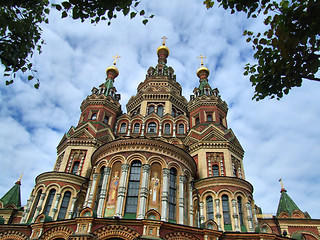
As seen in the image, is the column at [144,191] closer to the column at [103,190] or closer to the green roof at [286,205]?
the column at [103,190]

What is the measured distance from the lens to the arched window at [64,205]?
2362 centimetres

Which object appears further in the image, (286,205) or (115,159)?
(286,205)

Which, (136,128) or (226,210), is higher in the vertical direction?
(136,128)

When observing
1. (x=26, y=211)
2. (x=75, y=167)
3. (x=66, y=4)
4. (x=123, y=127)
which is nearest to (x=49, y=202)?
(x=26, y=211)

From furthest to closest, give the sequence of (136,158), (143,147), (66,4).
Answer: (143,147)
(136,158)
(66,4)

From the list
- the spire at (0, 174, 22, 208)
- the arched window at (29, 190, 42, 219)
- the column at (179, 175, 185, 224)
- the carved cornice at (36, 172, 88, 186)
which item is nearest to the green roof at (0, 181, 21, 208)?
the spire at (0, 174, 22, 208)

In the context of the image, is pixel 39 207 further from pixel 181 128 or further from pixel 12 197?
pixel 181 128

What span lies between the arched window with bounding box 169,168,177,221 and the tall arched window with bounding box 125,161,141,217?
251cm

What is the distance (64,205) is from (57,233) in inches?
246

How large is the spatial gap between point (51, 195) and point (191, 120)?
16965 mm

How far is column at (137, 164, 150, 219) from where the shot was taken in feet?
61.8

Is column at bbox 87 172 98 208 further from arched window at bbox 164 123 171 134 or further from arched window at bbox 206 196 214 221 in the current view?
arched window at bbox 164 123 171 134

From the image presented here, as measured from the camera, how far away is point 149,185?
803 inches

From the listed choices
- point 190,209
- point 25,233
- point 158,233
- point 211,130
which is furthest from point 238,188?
point 25,233
